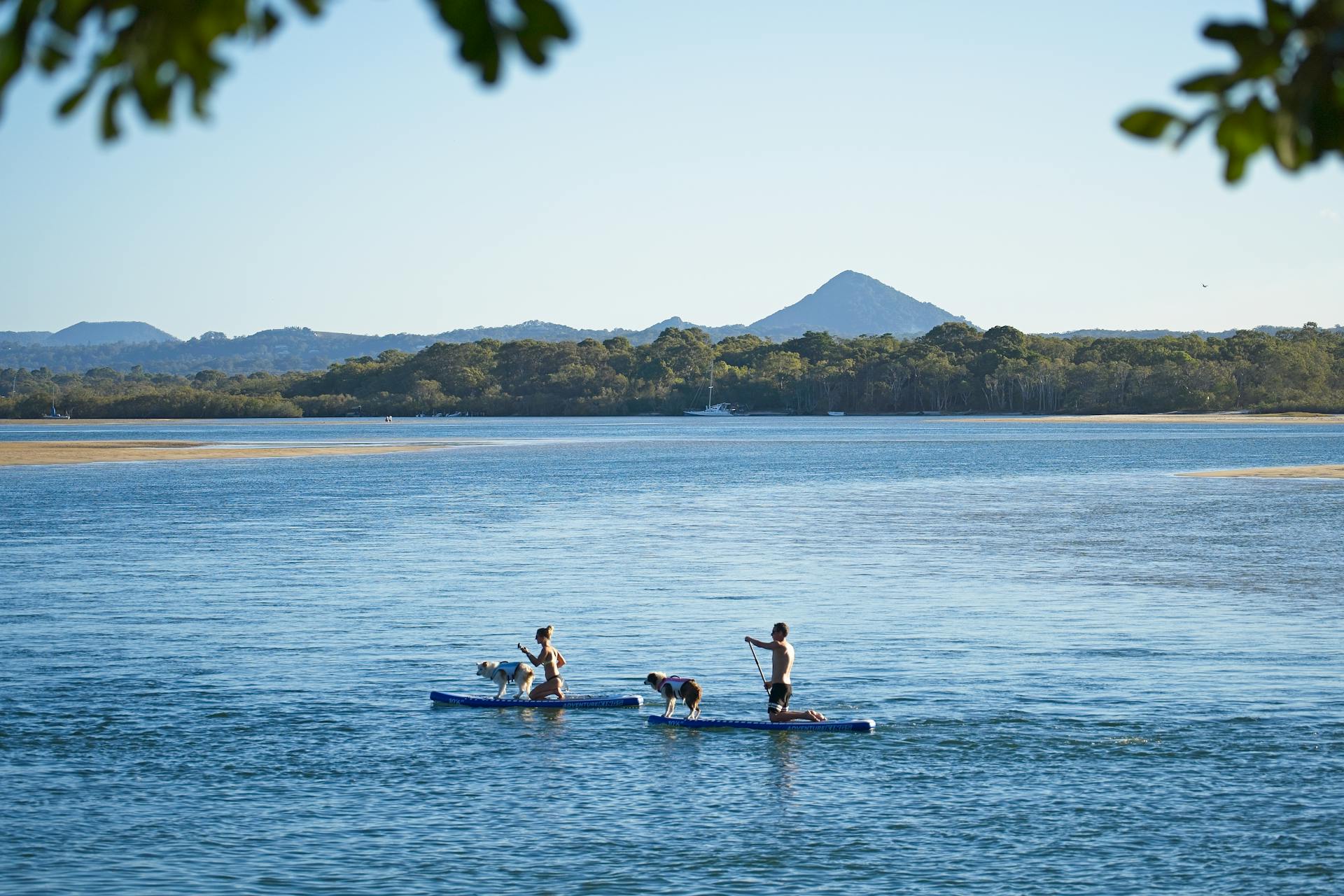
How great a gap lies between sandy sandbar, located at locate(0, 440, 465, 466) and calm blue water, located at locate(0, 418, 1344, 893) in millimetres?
69610

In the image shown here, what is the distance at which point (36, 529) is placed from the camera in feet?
183

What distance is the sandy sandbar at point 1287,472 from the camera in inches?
3189

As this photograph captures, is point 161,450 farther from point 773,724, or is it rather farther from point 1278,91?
point 1278,91

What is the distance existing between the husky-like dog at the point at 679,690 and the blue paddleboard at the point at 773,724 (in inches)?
4.3

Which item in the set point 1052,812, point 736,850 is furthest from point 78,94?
point 1052,812

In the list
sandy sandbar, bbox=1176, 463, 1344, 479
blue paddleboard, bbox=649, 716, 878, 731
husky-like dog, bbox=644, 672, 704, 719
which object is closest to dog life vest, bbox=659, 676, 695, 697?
husky-like dog, bbox=644, 672, 704, 719

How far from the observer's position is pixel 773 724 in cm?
2105

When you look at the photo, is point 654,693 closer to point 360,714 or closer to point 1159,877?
point 360,714

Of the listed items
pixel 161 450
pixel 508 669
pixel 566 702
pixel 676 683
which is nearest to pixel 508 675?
pixel 508 669

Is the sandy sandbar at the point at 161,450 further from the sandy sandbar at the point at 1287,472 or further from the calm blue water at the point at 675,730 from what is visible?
the sandy sandbar at the point at 1287,472

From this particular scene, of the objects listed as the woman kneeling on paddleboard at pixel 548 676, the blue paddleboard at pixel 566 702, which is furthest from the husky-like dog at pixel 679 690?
the woman kneeling on paddleboard at pixel 548 676

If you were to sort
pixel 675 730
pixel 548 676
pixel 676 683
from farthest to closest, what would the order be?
pixel 548 676 → pixel 675 730 → pixel 676 683

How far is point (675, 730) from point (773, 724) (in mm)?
1354

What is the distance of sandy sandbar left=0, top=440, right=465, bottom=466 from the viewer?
12031 centimetres
